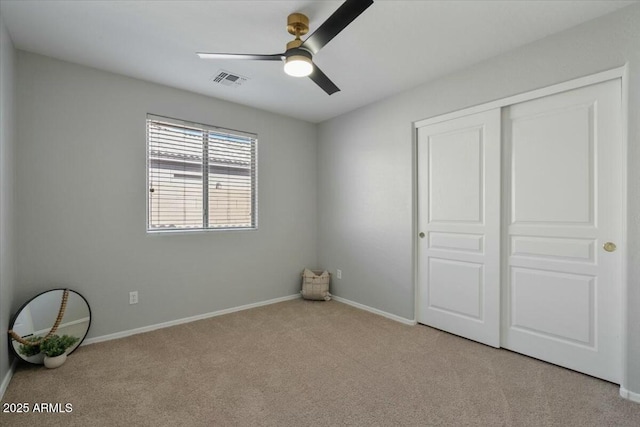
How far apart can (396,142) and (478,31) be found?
134 cm

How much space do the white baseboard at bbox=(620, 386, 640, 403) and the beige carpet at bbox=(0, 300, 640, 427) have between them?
1.4 inches

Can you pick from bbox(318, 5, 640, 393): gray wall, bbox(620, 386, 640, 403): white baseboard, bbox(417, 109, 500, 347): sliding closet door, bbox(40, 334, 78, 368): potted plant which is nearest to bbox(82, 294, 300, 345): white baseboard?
bbox(40, 334, 78, 368): potted plant

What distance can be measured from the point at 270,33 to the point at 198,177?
1853 mm

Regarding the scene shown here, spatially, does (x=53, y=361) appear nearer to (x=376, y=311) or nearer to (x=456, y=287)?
(x=376, y=311)

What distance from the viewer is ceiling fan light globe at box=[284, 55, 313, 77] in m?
1.93

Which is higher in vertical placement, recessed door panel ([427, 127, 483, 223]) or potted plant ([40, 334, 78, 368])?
recessed door panel ([427, 127, 483, 223])

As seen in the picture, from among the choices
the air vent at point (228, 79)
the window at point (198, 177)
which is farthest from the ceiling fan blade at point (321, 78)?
the window at point (198, 177)

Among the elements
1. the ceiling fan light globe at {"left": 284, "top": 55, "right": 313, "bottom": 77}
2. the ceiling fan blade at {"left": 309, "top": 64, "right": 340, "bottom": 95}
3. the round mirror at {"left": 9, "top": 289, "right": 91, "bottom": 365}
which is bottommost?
the round mirror at {"left": 9, "top": 289, "right": 91, "bottom": 365}

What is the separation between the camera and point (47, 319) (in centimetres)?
253

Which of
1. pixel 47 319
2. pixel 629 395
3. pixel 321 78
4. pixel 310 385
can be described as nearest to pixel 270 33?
pixel 321 78

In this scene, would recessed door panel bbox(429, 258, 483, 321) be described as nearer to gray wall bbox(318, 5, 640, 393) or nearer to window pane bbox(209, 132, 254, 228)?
gray wall bbox(318, 5, 640, 393)

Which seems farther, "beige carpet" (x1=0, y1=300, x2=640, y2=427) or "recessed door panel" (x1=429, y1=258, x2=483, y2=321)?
"recessed door panel" (x1=429, y1=258, x2=483, y2=321)

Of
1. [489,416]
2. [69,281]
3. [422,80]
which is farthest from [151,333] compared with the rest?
[422,80]

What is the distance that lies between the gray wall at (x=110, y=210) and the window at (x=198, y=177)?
0.11 metres
